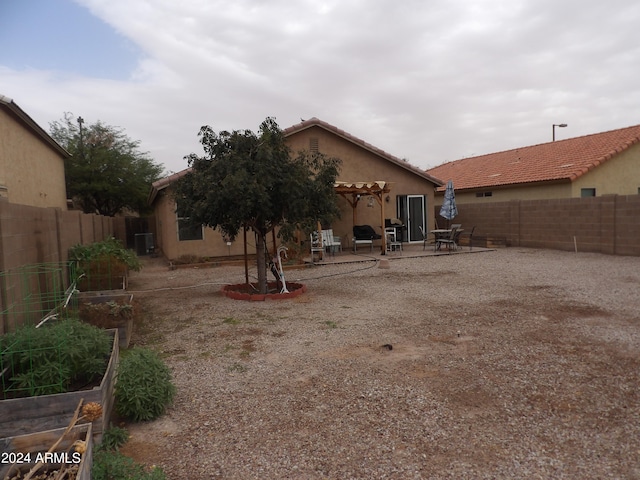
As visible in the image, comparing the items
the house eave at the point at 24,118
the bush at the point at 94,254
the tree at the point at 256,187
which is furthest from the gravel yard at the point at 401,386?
the house eave at the point at 24,118

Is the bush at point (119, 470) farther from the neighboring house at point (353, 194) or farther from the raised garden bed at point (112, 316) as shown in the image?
the neighboring house at point (353, 194)

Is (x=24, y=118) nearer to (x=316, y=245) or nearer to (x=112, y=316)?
(x=316, y=245)

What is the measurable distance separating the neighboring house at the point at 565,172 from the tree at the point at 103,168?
695 inches

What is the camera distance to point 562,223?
15539 millimetres

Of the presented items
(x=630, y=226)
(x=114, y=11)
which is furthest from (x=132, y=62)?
(x=630, y=226)

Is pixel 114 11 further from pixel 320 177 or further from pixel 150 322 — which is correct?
pixel 150 322

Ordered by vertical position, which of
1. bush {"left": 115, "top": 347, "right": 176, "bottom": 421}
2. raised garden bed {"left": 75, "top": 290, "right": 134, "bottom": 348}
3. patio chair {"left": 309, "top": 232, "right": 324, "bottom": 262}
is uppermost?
patio chair {"left": 309, "top": 232, "right": 324, "bottom": 262}

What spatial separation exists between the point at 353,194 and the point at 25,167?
10792 mm

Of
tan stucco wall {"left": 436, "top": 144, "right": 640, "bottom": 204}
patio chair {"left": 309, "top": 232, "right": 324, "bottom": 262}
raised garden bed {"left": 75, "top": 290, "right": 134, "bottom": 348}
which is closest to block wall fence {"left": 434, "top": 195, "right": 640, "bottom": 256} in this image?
tan stucco wall {"left": 436, "top": 144, "right": 640, "bottom": 204}

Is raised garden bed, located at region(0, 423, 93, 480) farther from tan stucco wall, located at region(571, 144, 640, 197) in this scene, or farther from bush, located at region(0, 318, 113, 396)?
tan stucco wall, located at region(571, 144, 640, 197)

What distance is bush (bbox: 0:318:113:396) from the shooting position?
3230 millimetres

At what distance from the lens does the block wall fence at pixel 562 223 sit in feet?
44.1

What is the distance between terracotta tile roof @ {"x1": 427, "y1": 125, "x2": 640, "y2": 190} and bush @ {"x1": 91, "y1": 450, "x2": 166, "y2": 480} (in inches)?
734

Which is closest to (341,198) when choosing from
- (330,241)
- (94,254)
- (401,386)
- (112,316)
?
(330,241)
